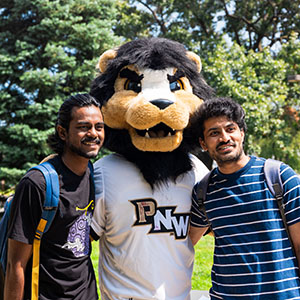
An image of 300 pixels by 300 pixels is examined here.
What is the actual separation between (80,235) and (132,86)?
1.13 metres

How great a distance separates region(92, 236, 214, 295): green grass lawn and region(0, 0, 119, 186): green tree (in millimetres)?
3151

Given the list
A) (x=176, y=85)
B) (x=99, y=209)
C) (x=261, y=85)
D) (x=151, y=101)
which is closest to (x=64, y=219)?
(x=99, y=209)

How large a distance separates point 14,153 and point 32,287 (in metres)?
7.33

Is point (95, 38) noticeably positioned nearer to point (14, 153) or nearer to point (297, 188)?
point (14, 153)

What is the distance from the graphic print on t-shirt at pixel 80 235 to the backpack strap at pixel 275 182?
1.07 meters

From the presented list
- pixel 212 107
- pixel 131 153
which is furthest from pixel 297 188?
pixel 131 153

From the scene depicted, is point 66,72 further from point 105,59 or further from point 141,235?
point 141,235

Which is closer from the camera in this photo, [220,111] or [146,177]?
[220,111]

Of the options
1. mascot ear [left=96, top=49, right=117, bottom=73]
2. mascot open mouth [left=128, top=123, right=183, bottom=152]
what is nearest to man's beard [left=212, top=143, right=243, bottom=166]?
mascot open mouth [left=128, top=123, right=183, bottom=152]

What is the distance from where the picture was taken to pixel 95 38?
9039 mm

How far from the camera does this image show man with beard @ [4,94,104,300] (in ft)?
6.07

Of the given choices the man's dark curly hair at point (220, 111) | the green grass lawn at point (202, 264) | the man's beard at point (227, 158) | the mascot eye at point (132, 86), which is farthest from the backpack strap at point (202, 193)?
the green grass lawn at point (202, 264)

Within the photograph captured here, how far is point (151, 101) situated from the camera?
240cm

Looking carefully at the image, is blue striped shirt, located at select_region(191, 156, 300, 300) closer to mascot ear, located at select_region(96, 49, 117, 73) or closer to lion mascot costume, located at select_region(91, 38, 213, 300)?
lion mascot costume, located at select_region(91, 38, 213, 300)
